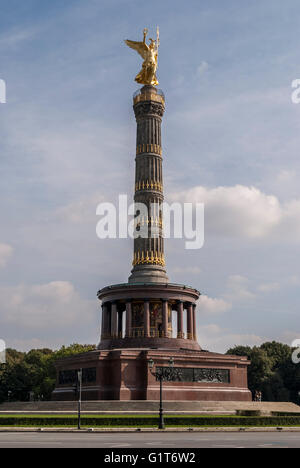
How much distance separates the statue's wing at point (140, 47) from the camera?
200 ft

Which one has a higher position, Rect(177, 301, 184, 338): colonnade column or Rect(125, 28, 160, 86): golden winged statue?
Rect(125, 28, 160, 86): golden winged statue

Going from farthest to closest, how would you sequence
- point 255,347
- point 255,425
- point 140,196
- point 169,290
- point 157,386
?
point 255,347, point 140,196, point 169,290, point 157,386, point 255,425

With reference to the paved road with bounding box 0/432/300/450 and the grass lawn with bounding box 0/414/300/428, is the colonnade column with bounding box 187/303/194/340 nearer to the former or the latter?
the grass lawn with bounding box 0/414/300/428

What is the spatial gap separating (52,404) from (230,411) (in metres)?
14.6

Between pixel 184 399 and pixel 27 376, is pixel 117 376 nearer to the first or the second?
pixel 184 399

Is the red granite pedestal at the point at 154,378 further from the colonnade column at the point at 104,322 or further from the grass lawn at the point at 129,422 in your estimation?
the grass lawn at the point at 129,422

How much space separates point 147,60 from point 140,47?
5.49 feet

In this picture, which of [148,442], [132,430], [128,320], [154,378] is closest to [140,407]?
[154,378]

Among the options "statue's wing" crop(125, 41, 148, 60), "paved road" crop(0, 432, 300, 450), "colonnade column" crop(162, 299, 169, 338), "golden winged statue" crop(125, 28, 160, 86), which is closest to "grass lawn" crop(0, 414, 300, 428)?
"paved road" crop(0, 432, 300, 450)

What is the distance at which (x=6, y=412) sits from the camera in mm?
44969

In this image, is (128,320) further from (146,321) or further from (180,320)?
(180,320)

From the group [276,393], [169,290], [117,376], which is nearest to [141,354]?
[117,376]

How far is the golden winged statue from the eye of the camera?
60.9 meters

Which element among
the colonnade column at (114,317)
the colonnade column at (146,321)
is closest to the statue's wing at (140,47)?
the colonnade column at (114,317)
